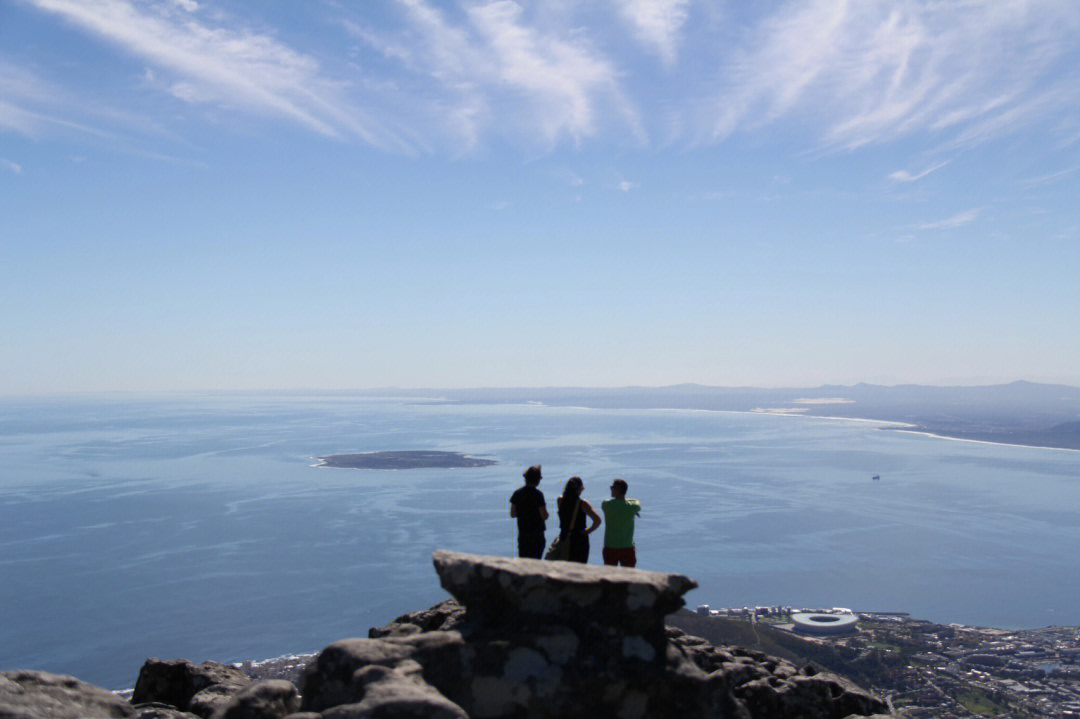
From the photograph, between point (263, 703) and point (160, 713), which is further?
point (160, 713)

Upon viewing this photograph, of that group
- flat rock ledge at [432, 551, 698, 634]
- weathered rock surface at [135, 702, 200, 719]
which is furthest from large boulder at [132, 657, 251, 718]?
flat rock ledge at [432, 551, 698, 634]

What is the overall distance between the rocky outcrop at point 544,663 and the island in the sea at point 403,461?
137996mm

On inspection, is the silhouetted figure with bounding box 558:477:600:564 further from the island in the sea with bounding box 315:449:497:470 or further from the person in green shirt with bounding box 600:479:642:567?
the island in the sea with bounding box 315:449:497:470

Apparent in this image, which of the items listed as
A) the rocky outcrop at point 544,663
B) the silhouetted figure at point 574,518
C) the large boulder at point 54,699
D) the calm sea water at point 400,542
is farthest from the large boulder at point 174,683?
the calm sea water at point 400,542

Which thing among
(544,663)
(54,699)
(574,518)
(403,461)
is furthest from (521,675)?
(403,461)

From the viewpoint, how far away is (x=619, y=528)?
399 inches

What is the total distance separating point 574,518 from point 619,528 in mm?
844

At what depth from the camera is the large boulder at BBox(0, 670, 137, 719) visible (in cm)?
615

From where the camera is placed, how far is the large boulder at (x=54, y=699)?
6152mm

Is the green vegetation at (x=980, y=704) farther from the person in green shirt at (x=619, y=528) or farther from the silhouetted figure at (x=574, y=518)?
the silhouetted figure at (x=574, y=518)

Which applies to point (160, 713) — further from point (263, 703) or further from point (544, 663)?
point (544, 663)

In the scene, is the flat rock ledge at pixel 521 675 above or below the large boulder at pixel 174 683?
above

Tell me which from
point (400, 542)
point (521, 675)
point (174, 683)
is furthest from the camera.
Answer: point (400, 542)

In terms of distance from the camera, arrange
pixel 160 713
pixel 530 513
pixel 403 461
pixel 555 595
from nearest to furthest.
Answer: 1. pixel 555 595
2. pixel 160 713
3. pixel 530 513
4. pixel 403 461
